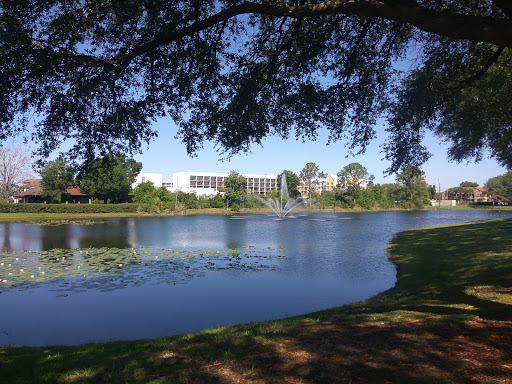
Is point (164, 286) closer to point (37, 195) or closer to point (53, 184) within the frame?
point (53, 184)

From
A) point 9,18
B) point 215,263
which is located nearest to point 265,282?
point 215,263

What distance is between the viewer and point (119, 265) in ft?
50.7

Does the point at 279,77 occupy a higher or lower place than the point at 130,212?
higher

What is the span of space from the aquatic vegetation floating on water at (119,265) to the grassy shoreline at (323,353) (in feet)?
22.7

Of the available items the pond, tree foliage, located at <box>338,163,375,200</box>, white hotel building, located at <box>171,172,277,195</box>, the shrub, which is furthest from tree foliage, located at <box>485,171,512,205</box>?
the pond

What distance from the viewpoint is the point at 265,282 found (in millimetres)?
12891

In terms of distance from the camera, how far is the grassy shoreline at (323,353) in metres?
4.18

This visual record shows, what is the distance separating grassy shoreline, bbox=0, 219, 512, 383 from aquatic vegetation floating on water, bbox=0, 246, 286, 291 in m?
6.92

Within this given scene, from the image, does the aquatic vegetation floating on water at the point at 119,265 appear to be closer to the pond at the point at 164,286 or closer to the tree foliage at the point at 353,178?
the pond at the point at 164,286

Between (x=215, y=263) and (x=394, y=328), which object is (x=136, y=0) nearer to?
(x=394, y=328)

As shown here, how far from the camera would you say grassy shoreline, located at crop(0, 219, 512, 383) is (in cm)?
418

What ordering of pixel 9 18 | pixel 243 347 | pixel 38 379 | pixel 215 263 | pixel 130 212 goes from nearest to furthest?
pixel 38 379, pixel 243 347, pixel 9 18, pixel 215 263, pixel 130 212

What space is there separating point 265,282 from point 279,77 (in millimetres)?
7057

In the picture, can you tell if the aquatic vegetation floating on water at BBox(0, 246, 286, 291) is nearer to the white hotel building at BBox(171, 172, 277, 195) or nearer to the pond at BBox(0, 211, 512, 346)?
the pond at BBox(0, 211, 512, 346)
